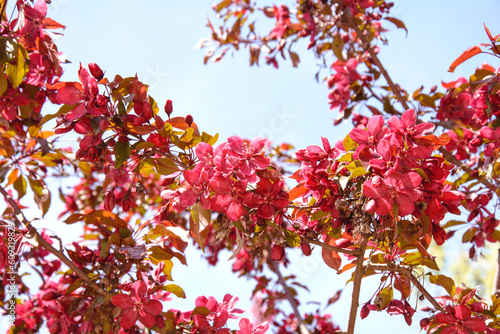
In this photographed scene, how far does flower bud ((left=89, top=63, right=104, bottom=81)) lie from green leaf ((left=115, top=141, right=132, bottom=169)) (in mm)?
249

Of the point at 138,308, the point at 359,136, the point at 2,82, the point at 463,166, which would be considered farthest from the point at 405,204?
the point at 2,82

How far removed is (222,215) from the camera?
4.69 ft

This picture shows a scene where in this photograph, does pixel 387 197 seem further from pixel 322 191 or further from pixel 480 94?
pixel 480 94

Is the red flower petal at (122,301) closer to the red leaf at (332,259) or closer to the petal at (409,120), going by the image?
the red leaf at (332,259)

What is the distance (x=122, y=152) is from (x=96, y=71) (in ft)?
0.99

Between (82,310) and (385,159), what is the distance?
137cm

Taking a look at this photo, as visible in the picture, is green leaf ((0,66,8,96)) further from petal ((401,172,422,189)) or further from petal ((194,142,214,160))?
petal ((401,172,422,189))

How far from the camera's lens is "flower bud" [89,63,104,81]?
1.50 metres

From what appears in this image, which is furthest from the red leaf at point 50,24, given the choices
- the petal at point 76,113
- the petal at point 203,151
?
the petal at point 203,151

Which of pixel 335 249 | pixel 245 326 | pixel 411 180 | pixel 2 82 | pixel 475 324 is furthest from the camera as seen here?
pixel 2 82

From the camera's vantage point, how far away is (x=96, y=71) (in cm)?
151

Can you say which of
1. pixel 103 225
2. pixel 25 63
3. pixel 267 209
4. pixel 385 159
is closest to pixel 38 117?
pixel 25 63

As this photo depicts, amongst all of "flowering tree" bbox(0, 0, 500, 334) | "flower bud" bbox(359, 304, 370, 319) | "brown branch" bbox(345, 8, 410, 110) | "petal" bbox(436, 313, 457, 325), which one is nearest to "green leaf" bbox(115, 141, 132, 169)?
"flowering tree" bbox(0, 0, 500, 334)

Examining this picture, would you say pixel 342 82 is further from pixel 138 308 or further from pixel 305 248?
pixel 138 308
